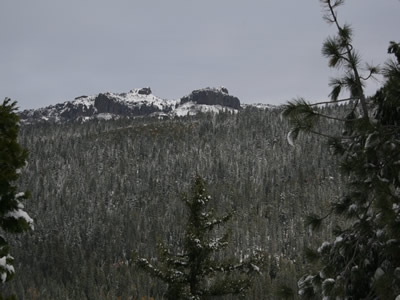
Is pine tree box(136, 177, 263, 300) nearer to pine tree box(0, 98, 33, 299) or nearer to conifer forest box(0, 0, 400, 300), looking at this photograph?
conifer forest box(0, 0, 400, 300)

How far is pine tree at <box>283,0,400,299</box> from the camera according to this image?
5615mm

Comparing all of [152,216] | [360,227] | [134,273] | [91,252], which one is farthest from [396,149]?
[152,216]

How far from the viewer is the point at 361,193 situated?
6.80 meters

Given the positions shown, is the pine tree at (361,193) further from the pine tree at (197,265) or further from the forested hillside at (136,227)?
the forested hillside at (136,227)

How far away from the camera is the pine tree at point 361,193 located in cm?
561

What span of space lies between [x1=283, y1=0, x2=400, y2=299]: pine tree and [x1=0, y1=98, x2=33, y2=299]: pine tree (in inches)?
195

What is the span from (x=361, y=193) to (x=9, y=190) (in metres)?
6.20

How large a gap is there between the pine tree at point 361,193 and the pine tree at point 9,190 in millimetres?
4943

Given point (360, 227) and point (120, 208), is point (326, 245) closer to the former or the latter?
point (360, 227)

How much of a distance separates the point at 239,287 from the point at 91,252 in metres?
128

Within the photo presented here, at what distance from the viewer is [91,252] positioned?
442 ft

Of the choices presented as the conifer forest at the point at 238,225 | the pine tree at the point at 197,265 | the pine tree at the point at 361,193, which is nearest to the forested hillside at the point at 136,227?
the conifer forest at the point at 238,225

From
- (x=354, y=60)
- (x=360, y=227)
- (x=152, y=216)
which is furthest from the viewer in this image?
(x=152, y=216)

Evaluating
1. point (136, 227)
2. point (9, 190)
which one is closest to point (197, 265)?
point (9, 190)
